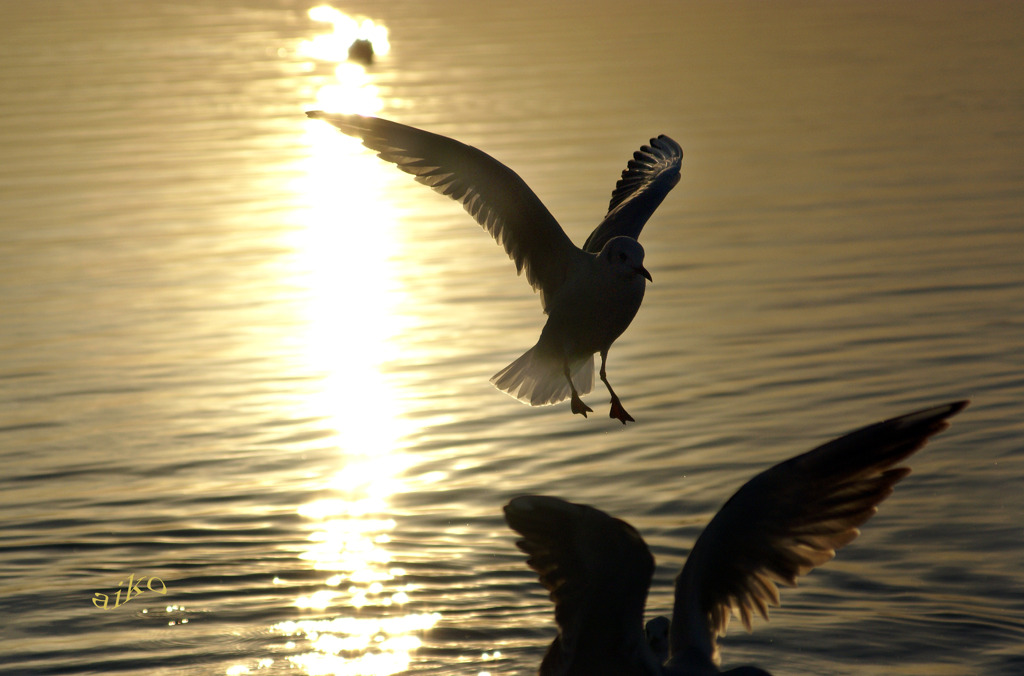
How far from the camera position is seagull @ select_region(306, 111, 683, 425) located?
6.71m

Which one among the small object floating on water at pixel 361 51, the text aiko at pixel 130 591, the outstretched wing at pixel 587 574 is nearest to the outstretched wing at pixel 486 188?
the outstretched wing at pixel 587 574

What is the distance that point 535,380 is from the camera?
7.62m

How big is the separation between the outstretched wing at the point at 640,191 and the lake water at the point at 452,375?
193cm

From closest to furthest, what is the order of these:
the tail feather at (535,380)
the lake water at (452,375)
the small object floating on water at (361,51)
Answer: the tail feather at (535,380) → the lake water at (452,375) → the small object floating on water at (361,51)

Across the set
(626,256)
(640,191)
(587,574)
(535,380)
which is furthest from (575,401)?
(587,574)

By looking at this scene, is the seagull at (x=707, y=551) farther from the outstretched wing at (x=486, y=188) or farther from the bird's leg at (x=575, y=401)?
the outstretched wing at (x=486, y=188)

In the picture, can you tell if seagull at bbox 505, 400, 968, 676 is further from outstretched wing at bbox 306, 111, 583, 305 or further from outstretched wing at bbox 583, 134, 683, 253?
outstretched wing at bbox 583, 134, 683, 253

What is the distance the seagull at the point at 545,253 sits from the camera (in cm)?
671

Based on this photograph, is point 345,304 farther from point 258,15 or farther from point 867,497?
point 258,15

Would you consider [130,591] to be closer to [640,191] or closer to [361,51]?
[640,191]

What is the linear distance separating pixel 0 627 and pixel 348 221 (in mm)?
10481

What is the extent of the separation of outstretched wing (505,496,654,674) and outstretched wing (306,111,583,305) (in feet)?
6.92

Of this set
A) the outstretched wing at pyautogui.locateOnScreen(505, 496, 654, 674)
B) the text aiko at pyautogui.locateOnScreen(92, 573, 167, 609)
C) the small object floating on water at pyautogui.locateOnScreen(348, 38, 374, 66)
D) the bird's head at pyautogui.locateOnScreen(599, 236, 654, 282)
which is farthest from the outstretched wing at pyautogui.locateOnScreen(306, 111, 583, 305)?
the small object floating on water at pyautogui.locateOnScreen(348, 38, 374, 66)

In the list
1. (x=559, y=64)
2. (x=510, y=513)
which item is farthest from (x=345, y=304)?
(x=559, y=64)
